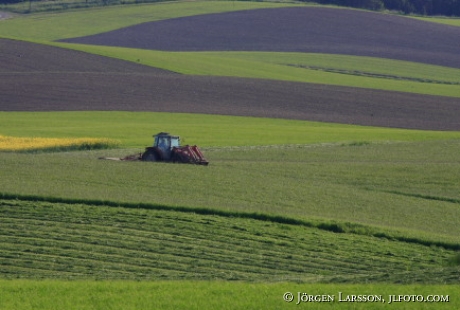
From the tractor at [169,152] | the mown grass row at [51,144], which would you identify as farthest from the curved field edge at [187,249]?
the mown grass row at [51,144]

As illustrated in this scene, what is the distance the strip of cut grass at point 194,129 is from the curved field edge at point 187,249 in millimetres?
18575

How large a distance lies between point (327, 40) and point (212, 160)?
56.0 meters

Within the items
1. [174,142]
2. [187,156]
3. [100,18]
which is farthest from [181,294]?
[100,18]

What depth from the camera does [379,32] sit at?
95.9 m

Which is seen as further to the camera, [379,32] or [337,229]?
[379,32]

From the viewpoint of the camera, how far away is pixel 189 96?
188 feet

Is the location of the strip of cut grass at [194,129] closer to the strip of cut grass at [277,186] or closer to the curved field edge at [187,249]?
the strip of cut grass at [277,186]

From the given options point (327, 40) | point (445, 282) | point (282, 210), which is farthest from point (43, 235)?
point (327, 40)

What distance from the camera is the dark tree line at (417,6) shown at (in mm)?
125562

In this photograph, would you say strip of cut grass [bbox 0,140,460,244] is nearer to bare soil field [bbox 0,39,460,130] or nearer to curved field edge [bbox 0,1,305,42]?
bare soil field [bbox 0,39,460,130]

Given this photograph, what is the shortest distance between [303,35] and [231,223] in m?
71.2

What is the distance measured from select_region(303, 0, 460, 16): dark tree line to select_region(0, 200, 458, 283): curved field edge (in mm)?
104235

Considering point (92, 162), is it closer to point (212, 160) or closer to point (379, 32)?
point (212, 160)

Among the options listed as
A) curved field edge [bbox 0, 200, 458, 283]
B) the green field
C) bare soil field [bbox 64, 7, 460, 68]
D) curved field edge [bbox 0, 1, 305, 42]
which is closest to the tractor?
the green field
